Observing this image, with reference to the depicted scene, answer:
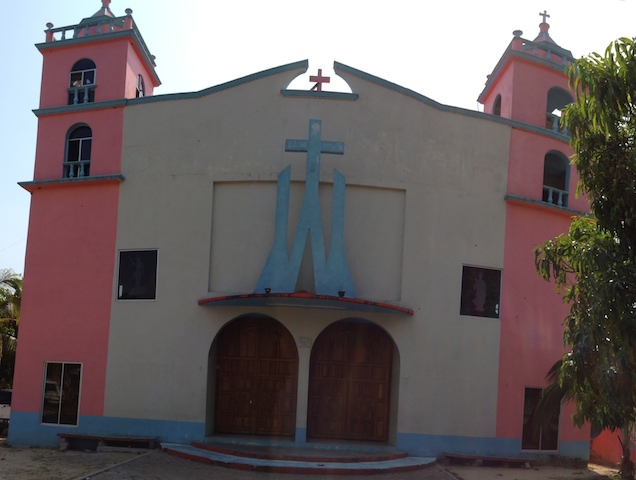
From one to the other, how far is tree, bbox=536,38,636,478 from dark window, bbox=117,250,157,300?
32.7 ft

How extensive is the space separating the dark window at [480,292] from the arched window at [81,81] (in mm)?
10172

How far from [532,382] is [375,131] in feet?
22.5

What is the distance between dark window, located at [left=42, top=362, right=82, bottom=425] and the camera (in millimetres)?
16953

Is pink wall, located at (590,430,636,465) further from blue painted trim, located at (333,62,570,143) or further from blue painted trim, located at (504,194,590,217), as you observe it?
blue painted trim, located at (333,62,570,143)

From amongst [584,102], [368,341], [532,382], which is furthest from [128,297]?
[584,102]

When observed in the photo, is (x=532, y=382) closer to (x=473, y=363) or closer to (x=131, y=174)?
(x=473, y=363)

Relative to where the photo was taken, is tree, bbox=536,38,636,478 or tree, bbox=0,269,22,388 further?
tree, bbox=0,269,22,388

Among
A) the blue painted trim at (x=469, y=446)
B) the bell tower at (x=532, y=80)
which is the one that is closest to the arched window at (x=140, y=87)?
the bell tower at (x=532, y=80)

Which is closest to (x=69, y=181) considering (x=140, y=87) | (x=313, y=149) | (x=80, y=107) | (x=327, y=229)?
(x=80, y=107)

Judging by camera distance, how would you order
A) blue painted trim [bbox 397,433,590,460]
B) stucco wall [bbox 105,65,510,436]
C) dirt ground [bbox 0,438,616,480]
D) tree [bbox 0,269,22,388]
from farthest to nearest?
tree [bbox 0,269,22,388], stucco wall [bbox 105,65,510,436], blue painted trim [bbox 397,433,590,460], dirt ground [bbox 0,438,616,480]

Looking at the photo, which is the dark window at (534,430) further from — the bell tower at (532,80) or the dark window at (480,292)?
the bell tower at (532,80)

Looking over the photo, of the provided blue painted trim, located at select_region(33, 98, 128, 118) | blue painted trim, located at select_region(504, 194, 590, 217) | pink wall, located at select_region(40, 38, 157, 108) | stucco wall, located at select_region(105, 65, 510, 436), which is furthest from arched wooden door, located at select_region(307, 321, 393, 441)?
pink wall, located at select_region(40, 38, 157, 108)

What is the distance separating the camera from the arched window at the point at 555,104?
18.4 meters

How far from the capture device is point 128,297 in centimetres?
1694
